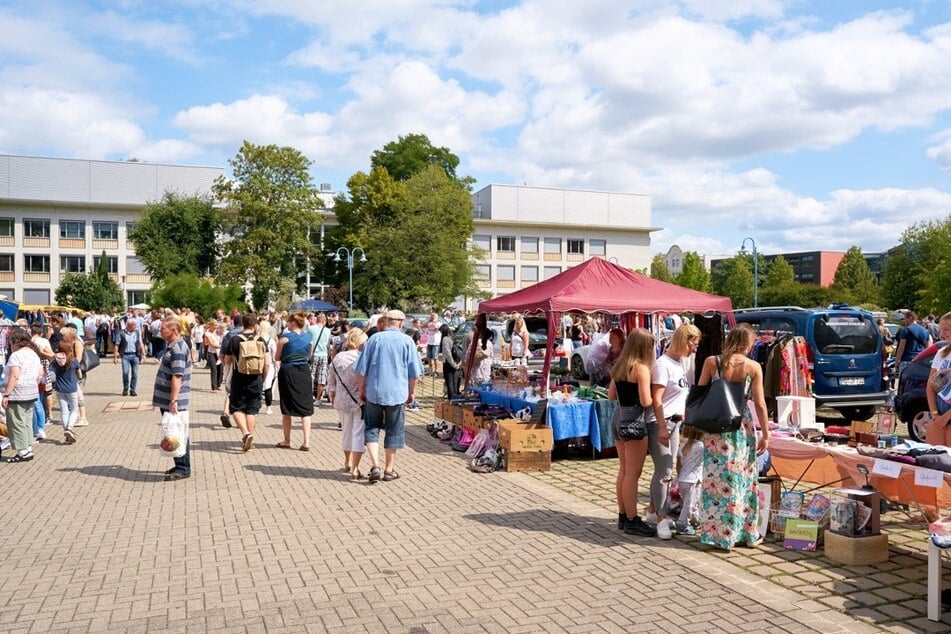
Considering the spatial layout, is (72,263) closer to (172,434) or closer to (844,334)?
(172,434)

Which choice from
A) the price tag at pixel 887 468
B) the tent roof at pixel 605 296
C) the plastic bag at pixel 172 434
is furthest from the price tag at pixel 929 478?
the plastic bag at pixel 172 434

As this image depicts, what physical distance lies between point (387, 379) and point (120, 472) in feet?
11.7

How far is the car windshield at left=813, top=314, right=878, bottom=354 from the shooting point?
40.2 ft

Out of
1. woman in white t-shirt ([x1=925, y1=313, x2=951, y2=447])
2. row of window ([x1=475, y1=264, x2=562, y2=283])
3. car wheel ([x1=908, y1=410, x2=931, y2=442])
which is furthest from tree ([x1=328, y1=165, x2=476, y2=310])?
woman in white t-shirt ([x1=925, y1=313, x2=951, y2=447])

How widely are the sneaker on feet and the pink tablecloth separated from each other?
1.43 m

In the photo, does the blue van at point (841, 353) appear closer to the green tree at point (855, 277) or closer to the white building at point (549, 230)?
the white building at point (549, 230)

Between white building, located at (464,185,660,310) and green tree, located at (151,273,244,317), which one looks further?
white building, located at (464,185,660,310)

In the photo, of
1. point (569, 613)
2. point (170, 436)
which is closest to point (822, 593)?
point (569, 613)

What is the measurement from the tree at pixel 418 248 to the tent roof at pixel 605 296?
103ft

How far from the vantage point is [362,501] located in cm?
743

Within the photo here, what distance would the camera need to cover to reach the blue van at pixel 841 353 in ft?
39.7

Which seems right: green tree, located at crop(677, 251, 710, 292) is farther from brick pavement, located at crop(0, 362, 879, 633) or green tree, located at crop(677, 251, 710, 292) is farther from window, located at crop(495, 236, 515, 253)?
brick pavement, located at crop(0, 362, 879, 633)

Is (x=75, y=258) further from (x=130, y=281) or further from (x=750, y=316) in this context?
(x=750, y=316)

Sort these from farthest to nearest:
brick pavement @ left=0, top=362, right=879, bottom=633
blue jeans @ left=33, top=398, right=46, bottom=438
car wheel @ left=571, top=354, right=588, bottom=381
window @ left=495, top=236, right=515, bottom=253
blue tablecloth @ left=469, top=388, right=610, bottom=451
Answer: window @ left=495, top=236, right=515, bottom=253
car wheel @ left=571, top=354, right=588, bottom=381
blue jeans @ left=33, top=398, right=46, bottom=438
blue tablecloth @ left=469, top=388, right=610, bottom=451
brick pavement @ left=0, top=362, right=879, bottom=633
